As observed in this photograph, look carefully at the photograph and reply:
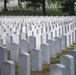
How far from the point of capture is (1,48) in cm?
865

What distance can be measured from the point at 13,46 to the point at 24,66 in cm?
233

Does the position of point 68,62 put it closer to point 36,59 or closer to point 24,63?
point 24,63

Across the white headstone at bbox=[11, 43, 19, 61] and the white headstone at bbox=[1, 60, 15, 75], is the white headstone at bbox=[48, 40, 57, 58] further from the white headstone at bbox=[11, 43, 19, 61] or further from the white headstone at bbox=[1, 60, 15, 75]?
the white headstone at bbox=[1, 60, 15, 75]

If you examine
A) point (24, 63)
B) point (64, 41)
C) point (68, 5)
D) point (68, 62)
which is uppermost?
point (68, 5)

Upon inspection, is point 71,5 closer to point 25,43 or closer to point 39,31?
point 39,31

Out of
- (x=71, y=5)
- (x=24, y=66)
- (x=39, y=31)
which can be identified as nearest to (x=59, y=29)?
(x=39, y=31)

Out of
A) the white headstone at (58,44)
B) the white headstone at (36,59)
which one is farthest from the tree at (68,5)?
the white headstone at (36,59)

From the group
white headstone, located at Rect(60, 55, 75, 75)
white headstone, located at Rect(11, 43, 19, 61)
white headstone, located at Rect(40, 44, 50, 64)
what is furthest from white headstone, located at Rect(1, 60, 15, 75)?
white headstone, located at Rect(11, 43, 19, 61)

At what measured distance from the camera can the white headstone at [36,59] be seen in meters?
8.25

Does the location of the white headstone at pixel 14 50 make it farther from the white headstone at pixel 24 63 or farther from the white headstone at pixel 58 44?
the white headstone at pixel 24 63

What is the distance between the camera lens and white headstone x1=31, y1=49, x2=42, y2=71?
325 inches

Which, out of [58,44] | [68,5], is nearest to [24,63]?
[58,44]

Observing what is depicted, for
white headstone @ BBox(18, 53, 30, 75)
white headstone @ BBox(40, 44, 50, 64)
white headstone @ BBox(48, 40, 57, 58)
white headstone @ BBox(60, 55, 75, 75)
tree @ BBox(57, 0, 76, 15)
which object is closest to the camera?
white headstone @ BBox(60, 55, 75, 75)

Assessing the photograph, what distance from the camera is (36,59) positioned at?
27.5ft
